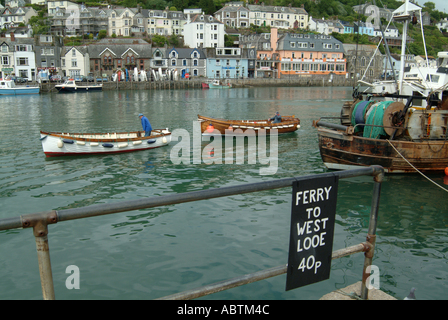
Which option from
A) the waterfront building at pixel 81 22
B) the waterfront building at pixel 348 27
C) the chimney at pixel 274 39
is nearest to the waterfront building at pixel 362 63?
the chimney at pixel 274 39

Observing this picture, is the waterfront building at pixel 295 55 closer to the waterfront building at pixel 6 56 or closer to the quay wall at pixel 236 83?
the quay wall at pixel 236 83

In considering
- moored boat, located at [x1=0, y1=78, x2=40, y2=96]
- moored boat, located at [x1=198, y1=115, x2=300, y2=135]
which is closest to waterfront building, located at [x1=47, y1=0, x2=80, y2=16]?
moored boat, located at [x1=0, y1=78, x2=40, y2=96]

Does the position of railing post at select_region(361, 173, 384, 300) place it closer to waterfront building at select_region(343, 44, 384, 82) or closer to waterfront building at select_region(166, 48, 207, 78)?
waterfront building at select_region(166, 48, 207, 78)

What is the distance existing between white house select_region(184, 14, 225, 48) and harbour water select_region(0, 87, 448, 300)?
344 feet

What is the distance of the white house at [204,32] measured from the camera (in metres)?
120

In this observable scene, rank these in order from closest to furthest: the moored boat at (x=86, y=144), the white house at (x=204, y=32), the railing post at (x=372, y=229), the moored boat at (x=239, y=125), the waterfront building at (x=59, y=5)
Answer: the railing post at (x=372, y=229), the moored boat at (x=86, y=144), the moored boat at (x=239, y=125), the white house at (x=204, y=32), the waterfront building at (x=59, y=5)

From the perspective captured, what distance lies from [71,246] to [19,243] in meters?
1.70

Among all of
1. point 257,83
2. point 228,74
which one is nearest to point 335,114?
point 257,83

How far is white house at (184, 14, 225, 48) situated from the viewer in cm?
11988

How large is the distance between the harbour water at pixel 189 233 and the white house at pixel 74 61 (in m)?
87.4

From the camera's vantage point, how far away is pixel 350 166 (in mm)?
18766

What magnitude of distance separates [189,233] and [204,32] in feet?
380
